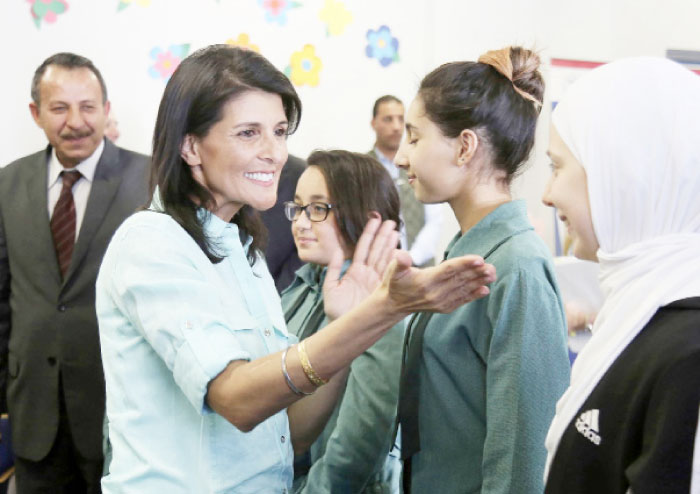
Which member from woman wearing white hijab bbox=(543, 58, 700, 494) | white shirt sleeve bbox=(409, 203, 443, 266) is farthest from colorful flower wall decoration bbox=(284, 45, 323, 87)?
woman wearing white hijab bbox=(543, 58, 700, 494)

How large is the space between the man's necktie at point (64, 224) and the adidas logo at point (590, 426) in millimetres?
2152

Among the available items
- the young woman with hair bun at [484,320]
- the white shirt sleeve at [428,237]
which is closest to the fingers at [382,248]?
the young woman with hair bun at [484,320]

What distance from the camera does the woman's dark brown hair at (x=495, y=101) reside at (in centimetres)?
166

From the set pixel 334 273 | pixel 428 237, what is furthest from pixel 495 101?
pixel 428 237

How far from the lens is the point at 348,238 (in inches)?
86.2

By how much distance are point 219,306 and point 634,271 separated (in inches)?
26.7

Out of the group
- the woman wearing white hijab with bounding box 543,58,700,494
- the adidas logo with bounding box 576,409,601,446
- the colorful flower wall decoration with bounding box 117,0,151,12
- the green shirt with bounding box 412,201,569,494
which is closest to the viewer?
the woman wearing white hijab with bounding box 543,58,700,494

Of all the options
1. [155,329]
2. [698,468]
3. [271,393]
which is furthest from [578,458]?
[155,329]

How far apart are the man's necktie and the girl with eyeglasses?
0.95 metres

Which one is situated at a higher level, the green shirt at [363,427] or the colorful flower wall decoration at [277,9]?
the colorful flower wall decoration at [277,9]

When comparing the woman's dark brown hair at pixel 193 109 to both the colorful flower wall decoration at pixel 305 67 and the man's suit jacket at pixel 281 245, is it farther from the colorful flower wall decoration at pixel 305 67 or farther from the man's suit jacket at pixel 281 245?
the colorful flower wall decoration at pixel 305 67

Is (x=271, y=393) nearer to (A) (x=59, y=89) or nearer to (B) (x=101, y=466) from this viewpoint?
(B) (x=101, y=466)

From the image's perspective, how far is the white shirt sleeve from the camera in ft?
14.6

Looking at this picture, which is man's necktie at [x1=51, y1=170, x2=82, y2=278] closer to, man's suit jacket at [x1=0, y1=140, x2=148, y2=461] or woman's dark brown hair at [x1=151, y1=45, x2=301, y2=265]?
man's suit jacket at [x1=0, y1=140, x2=148, y2=461]
